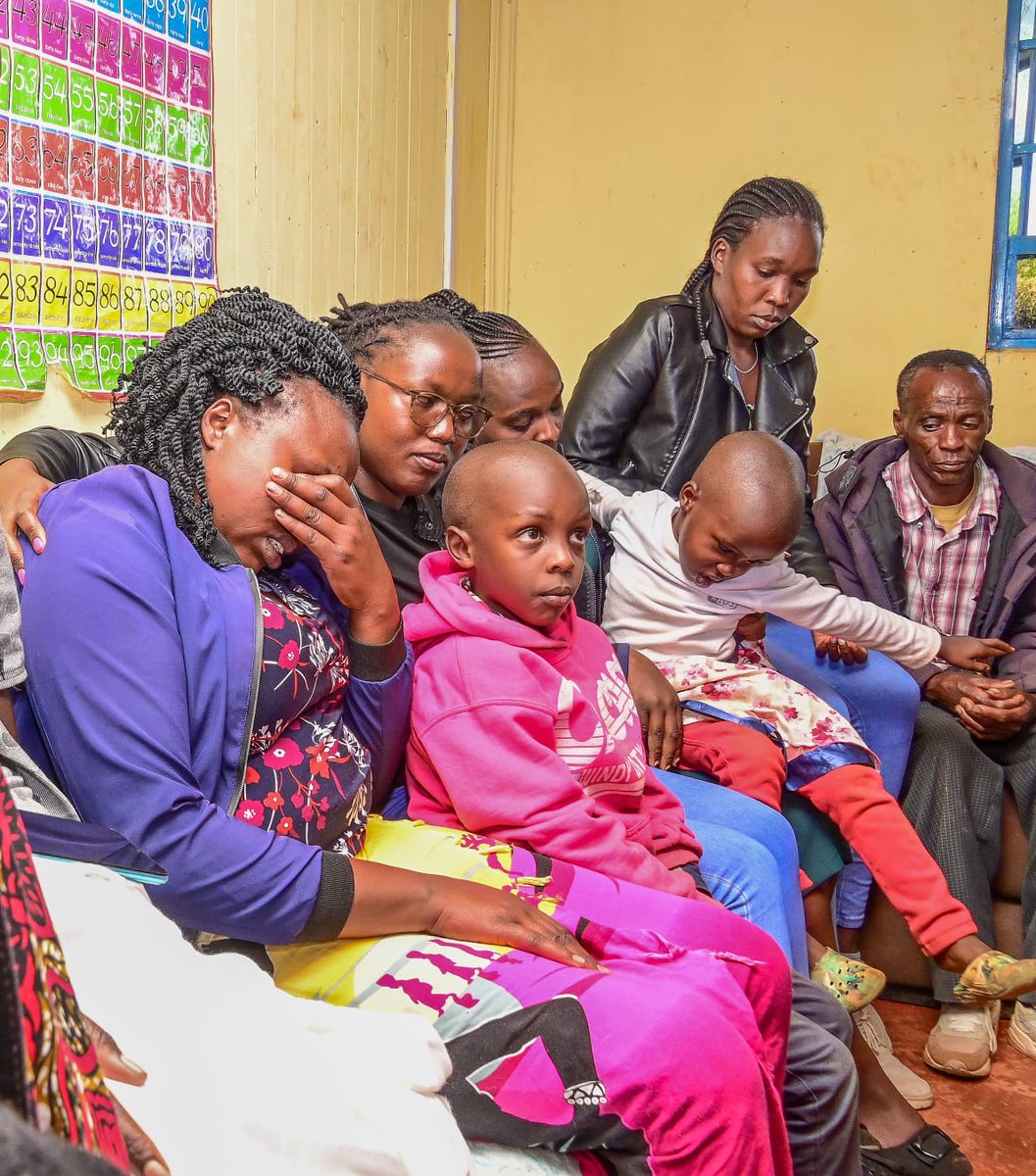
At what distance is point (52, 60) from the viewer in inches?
92.8

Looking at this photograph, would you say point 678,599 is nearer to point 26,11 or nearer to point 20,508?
point 20,508

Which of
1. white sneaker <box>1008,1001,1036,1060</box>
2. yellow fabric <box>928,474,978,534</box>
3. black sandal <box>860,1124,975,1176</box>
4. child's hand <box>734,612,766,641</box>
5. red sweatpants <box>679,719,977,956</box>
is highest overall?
yellow fabric <box>928,474,978,534</box>

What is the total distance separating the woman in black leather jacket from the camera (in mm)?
3135

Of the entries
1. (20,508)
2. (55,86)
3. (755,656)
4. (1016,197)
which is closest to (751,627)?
(755,656)

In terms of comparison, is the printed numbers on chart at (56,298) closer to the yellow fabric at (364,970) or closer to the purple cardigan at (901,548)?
the yellow fabric at (364,970)

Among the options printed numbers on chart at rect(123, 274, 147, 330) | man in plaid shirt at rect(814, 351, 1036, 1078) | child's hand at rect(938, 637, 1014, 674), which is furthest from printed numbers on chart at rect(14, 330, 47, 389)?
child's hand at rect(938, 637, 1014, 674)

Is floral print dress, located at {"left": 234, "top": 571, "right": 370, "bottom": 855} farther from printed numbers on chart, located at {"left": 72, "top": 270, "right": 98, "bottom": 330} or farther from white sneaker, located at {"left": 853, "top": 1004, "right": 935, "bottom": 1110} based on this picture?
white sneaker, located at {"left": 853, "top": 1004, "right": 935, "bottom": 1110}

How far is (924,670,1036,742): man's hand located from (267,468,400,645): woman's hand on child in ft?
6.41

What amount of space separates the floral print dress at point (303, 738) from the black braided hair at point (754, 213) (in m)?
1.90

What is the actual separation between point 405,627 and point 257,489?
1.60 feet

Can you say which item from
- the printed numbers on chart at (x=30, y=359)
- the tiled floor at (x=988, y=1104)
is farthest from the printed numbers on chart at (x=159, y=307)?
the tiled floor at (x=988, y=1104)

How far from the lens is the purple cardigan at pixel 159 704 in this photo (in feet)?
4.38

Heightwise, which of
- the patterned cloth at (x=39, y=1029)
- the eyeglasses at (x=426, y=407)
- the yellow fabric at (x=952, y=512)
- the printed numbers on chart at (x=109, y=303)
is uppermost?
the printed numbers on chart at (x=109, y=303)

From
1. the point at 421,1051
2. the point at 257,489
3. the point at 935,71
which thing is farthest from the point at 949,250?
the point at 421,1051
